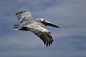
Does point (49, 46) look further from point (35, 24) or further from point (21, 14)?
point (21, 14)

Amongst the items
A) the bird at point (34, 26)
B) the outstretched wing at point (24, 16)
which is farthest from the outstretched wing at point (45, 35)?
the outstretched wing at point (24, 16)

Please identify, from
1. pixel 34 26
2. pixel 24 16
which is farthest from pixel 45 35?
pixel 24 16

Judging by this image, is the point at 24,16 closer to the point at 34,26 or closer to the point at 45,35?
the point at 34,26

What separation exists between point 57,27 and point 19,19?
18.2ft

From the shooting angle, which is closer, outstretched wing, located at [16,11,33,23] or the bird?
the bird

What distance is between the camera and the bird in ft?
53.3

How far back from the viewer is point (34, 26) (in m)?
18.0

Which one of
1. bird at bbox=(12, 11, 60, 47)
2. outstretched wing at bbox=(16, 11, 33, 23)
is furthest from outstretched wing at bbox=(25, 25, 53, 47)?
outstretched wing at bbox=(16, 11, 33, 23)

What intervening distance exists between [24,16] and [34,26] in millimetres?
4576

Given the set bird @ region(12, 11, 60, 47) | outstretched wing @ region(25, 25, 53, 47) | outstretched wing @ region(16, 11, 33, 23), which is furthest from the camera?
outstretched wing @ region(16, 11, 33, 23)

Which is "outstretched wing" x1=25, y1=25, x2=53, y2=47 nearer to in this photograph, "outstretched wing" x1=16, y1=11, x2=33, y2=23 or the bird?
the bird

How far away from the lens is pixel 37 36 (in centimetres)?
1623

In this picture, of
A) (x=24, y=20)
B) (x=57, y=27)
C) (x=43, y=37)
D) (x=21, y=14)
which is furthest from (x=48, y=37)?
(x=21, y=14)

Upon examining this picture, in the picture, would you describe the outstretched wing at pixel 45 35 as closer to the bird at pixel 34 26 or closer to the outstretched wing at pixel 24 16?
the bird at pixel 34 26
